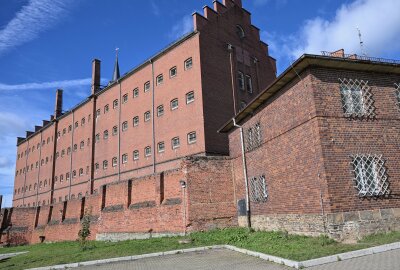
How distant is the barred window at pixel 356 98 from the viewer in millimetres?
12758

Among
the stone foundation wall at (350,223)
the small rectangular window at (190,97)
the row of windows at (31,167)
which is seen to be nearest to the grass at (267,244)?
the stone foundation wall at (350,223)

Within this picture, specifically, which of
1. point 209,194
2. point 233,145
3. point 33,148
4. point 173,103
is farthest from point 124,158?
point 33,148

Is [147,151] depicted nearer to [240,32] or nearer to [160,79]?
[160,79]

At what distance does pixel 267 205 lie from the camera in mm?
15617

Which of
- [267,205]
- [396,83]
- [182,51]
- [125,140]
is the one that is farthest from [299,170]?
[125,140]

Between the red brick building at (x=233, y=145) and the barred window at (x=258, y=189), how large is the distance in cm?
5

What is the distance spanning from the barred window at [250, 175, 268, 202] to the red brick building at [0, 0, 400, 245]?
0.05 metres

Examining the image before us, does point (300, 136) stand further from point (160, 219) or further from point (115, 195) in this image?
point (115, 195)

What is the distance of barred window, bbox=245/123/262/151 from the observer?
1669cm

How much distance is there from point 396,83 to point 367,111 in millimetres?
2087

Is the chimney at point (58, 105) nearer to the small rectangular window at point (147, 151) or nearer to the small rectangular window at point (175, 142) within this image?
the small rectangular window at point (147, 151)

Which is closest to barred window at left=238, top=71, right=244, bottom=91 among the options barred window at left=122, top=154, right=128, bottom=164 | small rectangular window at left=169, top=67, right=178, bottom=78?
small rectangular window at left=169, top=67, right=178, bottom=78

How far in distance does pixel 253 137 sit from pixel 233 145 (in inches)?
101

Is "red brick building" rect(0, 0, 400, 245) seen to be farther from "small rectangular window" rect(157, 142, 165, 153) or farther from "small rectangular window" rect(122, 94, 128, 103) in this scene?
"small rectangular window" rect(157, 142, 165, 153)
